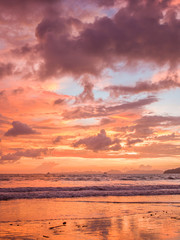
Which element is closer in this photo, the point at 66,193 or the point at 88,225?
the point at 88,225

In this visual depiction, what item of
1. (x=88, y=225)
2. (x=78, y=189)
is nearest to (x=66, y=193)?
(x=78, y=189)

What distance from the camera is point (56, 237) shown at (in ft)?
37.6

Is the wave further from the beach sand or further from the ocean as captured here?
the beach sand

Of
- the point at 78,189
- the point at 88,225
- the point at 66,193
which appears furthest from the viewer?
the point at 78,189

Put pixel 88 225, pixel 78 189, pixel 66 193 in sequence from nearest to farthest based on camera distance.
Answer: pixel 88 225, pixel 66 193, pixel 78 189

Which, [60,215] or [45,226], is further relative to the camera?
[60,215]

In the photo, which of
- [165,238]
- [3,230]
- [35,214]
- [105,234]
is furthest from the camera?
[35,214]

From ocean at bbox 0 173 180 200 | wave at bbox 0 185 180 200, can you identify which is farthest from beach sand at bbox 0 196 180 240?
ocean at bbox 0 173 180 200

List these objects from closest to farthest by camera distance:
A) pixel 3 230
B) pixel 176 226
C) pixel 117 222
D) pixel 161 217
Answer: pixel 3 230 < pixel 176 226 < pixel 117 222 < pixel 161 217

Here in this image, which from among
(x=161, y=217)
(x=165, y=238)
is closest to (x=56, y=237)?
(x=165, y=238)

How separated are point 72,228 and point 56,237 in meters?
1.89

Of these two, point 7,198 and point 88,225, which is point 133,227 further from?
point 7,198

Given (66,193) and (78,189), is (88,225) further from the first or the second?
(78,189)

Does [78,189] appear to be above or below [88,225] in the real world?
below
